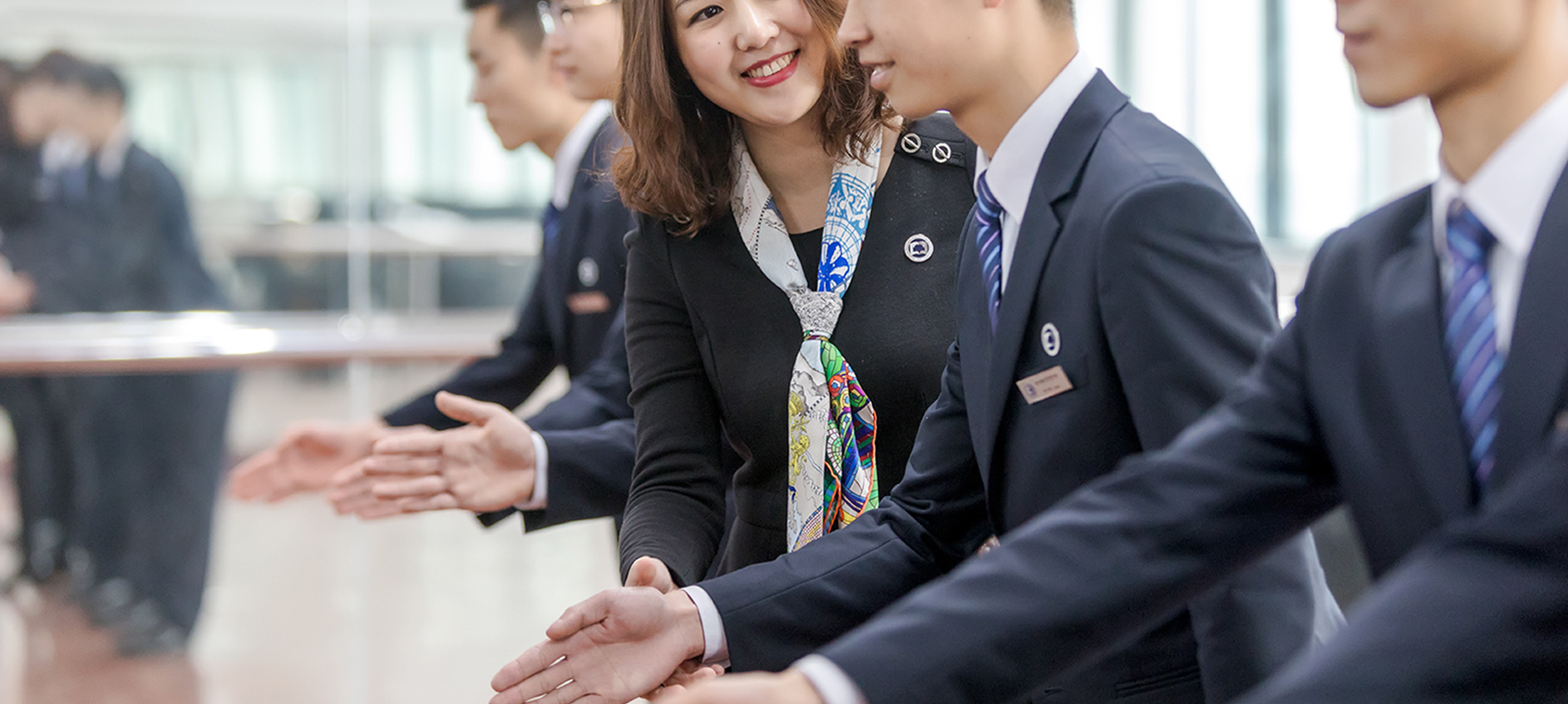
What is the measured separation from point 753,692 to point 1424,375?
1.58ft

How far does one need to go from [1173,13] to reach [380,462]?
6653mm

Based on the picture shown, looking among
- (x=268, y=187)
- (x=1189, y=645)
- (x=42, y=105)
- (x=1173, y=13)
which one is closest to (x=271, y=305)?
(x=268, y=187)

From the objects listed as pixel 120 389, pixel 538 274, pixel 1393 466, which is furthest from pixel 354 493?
pixel 120 389

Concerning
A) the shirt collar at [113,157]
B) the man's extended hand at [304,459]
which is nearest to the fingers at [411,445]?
the man's extended hand at [304,459]

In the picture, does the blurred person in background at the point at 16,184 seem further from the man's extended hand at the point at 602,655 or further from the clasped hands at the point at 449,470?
the man's extended hand at the point at 602,655

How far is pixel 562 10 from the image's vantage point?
305 centimetres

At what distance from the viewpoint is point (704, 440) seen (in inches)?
79.1

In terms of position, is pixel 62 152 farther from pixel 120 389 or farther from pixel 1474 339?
pixel 1474 339

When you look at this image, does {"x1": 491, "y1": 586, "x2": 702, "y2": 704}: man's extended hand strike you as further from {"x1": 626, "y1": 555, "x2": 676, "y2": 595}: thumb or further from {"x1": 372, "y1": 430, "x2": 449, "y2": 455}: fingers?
{"x1": 372, "y1": 430, "x2": 449, "y2": 455}: fingers

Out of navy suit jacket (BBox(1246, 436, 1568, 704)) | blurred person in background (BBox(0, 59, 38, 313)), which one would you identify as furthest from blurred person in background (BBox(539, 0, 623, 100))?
blurred person in background (BBox(0, 59, 38, 313))

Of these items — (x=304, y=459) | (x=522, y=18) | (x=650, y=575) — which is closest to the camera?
(x=650, y=575)

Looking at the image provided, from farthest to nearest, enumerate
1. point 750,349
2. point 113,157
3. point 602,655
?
point 113,157
point 750,349
point 602,655

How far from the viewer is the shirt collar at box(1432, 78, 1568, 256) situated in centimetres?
88

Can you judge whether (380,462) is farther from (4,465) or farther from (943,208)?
(4,465)
